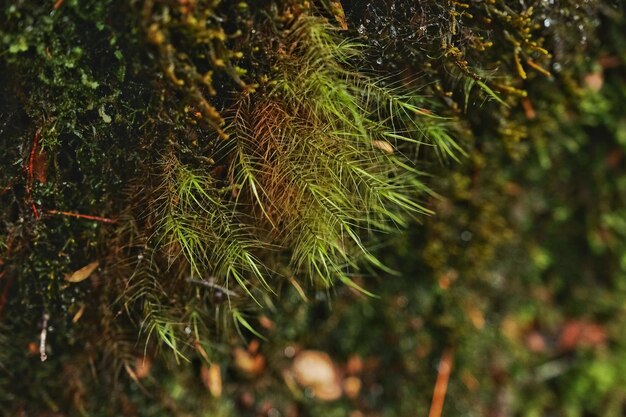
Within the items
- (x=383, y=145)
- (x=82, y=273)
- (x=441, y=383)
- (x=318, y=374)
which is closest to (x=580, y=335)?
(x=441, y=383)

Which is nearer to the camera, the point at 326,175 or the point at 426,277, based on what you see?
the point at 326,175

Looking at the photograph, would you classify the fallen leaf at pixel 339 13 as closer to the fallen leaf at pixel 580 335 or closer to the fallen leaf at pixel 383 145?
the fallen leaf at pixel 383 145

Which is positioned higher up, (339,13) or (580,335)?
(339,13)

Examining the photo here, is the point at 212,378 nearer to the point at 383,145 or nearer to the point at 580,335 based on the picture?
the point at 383,145

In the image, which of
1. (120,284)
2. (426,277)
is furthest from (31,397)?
(426,277)

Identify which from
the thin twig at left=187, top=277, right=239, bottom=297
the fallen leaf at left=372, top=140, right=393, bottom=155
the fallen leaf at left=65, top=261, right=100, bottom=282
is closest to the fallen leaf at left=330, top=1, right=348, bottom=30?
the fallen leaf at left=372, top=140, right=393, bottom=155

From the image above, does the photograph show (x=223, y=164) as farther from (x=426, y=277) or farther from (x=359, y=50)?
(x=426, y=277)

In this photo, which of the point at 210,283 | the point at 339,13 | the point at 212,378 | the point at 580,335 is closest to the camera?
the point at 339,13

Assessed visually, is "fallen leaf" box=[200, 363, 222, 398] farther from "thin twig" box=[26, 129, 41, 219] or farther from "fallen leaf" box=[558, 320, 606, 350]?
"fallen leaf" box=[558, 320, 606, 350]
